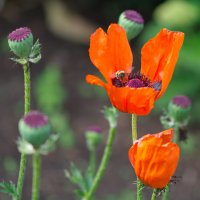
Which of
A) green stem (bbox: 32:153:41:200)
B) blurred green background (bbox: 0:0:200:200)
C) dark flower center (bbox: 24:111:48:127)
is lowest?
blurred green background (bbox: 0:0:200:200)

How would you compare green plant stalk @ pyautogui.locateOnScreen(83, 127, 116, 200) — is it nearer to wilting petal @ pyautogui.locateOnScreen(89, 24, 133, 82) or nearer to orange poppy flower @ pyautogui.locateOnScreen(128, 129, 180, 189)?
wilting petal @ pyautogui.locateOnScreen(89, 24, 133, 82)

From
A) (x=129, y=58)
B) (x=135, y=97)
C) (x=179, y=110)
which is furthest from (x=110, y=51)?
(x=179, y=110)

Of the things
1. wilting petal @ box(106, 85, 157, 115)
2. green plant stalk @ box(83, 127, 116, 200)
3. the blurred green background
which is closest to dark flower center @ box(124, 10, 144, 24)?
green plant stalk @ box(83, 127, 116, 200)

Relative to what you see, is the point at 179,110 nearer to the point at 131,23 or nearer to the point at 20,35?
the point at 131,23

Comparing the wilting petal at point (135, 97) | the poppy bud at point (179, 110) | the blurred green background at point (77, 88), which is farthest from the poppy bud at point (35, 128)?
the blurred green background at point (77, 88)

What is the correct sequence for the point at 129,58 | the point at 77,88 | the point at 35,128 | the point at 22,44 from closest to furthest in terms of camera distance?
the point at 35,128
the point at 22,44
the point at 129,58
the point at 77,88

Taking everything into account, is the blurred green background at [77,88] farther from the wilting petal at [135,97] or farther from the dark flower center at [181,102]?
the wilting petal at [135,97]
